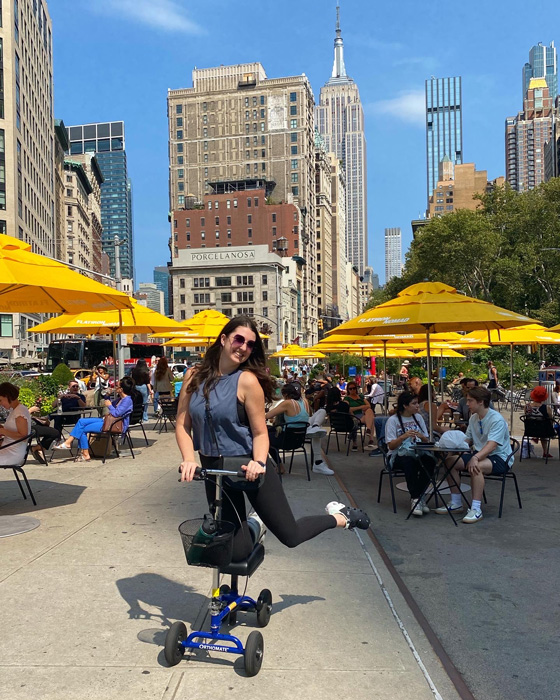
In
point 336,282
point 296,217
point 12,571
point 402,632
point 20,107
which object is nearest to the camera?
point 402,632

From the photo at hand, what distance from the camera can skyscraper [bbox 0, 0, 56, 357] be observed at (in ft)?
200

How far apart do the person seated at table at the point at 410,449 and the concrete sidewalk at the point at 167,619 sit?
1.31 metres

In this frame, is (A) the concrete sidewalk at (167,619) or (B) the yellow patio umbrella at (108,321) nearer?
(A) the concrete sidewalk at (167,619)

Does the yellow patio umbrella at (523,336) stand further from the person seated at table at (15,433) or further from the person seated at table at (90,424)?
the person seated at table at (15,433)

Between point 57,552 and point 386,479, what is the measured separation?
5.36 meters

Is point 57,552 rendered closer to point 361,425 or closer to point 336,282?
point 361,425

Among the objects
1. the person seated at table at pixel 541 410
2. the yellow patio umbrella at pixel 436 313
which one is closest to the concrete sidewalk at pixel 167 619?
the yellow patio umbrella at pixel 436 313

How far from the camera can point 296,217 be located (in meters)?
121

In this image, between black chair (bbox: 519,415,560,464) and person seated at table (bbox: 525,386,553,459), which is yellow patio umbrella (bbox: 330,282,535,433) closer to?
black chair (bbox: 519,415,560,464)

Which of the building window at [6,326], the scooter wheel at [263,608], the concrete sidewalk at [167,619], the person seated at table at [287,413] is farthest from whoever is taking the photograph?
the building window at [6,326]

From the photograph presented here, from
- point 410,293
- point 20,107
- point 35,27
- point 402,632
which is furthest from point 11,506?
point 35,27

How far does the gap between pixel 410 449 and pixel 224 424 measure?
4235 mm

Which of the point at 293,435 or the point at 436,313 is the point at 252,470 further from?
the point at 293,435

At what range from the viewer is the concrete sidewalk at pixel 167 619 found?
11.1 ft
